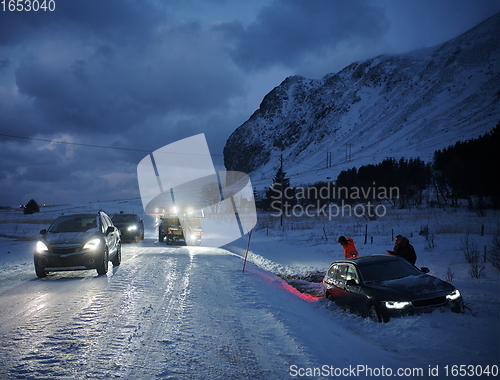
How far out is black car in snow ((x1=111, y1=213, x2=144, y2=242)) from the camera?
22578 mm

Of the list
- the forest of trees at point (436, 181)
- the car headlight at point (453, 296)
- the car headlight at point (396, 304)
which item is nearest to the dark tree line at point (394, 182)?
the forest of trees at point (436, 181)

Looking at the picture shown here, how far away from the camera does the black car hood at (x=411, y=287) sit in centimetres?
656

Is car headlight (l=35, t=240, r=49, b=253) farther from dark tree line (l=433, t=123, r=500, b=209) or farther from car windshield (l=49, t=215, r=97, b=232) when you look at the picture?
dark tree line (l=433, t=123, r=500, b=209)

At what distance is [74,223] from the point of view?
1074 centimetres

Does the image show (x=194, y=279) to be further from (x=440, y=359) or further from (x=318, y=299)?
(x=440, y=359)

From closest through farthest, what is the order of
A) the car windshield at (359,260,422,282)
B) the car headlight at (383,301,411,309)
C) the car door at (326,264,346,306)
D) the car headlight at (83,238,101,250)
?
the car headlight at (383,301,411,309), the car windshield at (359,260,422,282), the car door at (326,264,346,306), the car headlight at (83,238,101,250)

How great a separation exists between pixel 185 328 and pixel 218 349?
965 millimetres

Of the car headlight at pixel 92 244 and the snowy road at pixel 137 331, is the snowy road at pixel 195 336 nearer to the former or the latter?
the snowy road at pixel 137 331

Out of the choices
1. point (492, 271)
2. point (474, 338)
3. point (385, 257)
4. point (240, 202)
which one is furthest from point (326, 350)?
point (240, 202)

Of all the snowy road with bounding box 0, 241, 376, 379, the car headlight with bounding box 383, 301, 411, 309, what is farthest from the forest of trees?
the snowy road with bounding box 0, 241, 376, 379

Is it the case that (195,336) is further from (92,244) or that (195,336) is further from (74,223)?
(74,223)

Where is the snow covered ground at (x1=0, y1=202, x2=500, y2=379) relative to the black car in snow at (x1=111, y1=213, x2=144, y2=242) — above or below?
below

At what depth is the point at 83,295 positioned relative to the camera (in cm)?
745

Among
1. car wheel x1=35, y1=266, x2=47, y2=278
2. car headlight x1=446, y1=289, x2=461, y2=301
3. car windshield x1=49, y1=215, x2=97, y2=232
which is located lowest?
car headlight x1=446, y1=289, x2=461, y2=301
